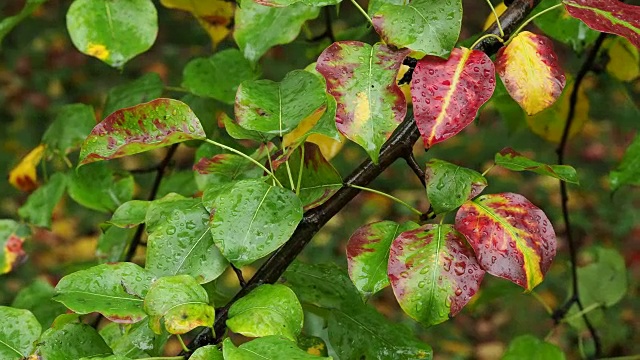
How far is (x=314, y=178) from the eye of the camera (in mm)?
889

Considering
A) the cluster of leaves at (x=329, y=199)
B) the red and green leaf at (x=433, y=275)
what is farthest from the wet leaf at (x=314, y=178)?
the red and green leaf at (x=433, y=275)

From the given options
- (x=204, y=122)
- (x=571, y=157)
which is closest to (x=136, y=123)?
(x=204, y=122)

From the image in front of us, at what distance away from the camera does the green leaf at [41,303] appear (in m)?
1.18

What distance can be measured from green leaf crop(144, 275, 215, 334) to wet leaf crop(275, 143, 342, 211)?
161 mm

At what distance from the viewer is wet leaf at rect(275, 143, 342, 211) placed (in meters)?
0.88

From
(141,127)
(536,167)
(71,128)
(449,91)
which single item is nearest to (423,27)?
(449,91)

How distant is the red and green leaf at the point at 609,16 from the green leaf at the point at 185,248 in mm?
405

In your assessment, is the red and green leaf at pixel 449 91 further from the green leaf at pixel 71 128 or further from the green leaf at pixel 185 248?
the green leaf at pixel 71 128

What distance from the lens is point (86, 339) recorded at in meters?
Result: 0.84

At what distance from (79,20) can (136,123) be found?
300mm

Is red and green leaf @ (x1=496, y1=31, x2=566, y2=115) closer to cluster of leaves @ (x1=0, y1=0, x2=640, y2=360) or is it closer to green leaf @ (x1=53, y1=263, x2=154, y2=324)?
cluster of leaves @ (x1=0, y1=0, x2=640, y2=360)

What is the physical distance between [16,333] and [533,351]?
0.72 metres

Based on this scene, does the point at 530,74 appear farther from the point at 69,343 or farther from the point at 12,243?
the point at 12,243

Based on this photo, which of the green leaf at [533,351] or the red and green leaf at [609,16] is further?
the green leaf at [533,351]
